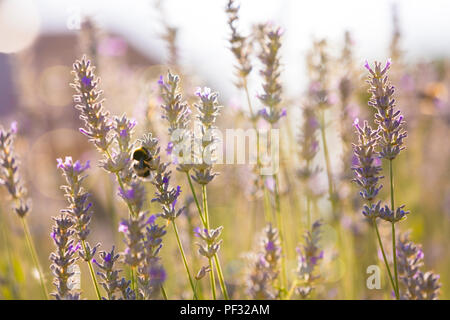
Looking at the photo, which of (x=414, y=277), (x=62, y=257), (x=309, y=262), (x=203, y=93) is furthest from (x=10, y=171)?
(x=414, y=277)

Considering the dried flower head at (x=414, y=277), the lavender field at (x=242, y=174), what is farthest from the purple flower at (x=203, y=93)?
the dried flower head at (x=414, y=277)

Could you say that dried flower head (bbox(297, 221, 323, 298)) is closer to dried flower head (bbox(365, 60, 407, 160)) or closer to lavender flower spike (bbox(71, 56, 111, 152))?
dried flower head (bbox(365, 60, 407, 160))

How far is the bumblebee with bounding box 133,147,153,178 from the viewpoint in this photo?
1.06 m

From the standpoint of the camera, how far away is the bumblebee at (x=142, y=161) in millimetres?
1064

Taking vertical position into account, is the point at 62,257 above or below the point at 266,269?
above

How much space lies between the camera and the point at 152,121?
184 centimetres

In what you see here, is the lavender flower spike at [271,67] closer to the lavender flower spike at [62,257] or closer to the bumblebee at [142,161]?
the bumblebee at [142,161]

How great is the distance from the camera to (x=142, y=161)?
1.10 m

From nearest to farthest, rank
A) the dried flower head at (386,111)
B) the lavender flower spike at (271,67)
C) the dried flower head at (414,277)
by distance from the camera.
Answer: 1. the dried flower head at (386,111)
2. the dried flower head at (414,277)
3. the lavender flower spike at (271,67)

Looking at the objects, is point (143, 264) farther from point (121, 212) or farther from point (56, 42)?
point (56, 42)

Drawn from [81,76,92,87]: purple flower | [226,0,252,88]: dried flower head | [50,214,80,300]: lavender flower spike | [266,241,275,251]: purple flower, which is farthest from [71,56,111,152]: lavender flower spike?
[266,241,275,251]: purple flower

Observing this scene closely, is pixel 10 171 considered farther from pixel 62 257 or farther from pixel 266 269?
pixel 266 269

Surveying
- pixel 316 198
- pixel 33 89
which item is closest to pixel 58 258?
pixel 316 198
